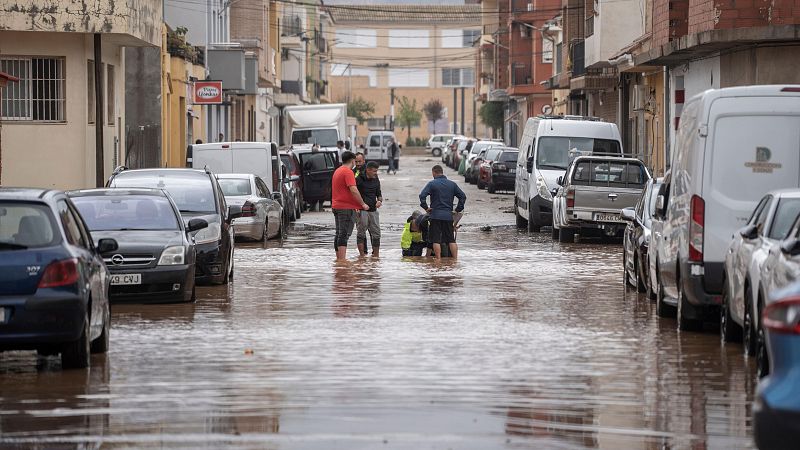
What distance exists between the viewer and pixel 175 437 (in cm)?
956

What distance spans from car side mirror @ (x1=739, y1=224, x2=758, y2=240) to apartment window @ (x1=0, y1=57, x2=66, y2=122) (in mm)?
24280

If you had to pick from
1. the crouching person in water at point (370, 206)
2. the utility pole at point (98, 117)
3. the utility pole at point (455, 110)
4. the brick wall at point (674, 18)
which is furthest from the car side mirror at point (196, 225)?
the utility pole at point (455, 110)

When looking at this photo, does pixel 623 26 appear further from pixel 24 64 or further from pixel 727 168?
pixel 727 168

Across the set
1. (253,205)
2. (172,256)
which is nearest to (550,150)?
(253,205)

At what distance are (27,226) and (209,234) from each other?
8355 millimetres

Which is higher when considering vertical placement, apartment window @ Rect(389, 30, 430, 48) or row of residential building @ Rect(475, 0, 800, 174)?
apartment window @ Rect(389, 30, 430, 48)

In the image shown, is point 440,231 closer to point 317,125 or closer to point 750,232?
point 750,232

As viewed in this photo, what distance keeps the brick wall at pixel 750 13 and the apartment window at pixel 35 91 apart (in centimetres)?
1345

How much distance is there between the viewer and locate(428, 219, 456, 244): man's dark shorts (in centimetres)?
2661

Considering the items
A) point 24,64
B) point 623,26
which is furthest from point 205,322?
point 623,26

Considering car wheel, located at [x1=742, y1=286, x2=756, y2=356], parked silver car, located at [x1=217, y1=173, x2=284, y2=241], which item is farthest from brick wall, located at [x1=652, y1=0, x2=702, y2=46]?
car wheel, located at [x1=742, y1=286, x2=756, y2=356]

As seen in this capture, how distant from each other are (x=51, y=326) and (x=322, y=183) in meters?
32.9

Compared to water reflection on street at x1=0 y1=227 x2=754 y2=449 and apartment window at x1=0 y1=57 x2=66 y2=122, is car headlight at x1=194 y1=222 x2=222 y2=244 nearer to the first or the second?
water reflection on street at x1=0 y1=227 x2=754 y2=449

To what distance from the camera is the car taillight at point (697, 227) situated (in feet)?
50.2
